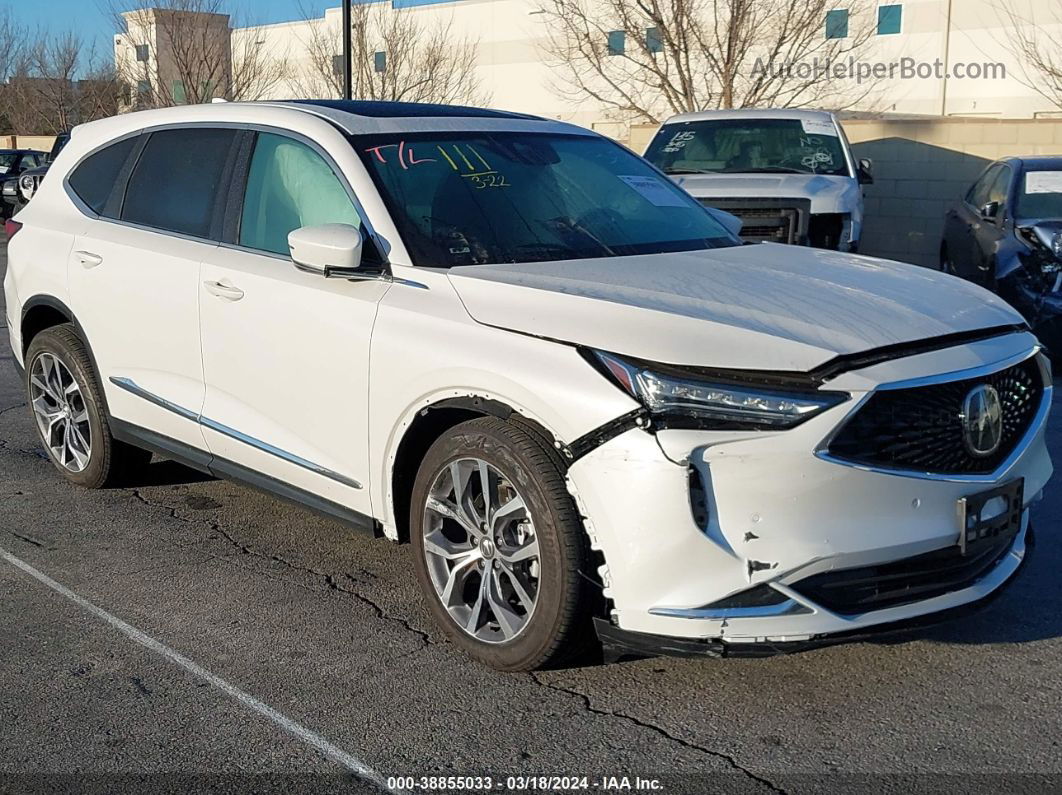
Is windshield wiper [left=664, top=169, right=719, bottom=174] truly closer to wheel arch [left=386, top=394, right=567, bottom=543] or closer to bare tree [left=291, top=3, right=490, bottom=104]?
wheel arch [left=386, top=394, right=567, bottom=543]

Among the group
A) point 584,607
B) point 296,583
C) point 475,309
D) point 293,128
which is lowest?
point 296,583

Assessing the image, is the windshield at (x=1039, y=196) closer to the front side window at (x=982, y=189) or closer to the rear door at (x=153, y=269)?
the front side window at (x=982, y=189)

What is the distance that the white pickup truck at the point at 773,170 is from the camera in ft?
31.8

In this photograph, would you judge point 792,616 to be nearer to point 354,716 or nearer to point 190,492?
point 354,716

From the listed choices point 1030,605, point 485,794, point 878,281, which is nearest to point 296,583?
point 485,794

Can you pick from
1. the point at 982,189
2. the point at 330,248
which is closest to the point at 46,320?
the point at 330,248

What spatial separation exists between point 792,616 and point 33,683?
2.40m

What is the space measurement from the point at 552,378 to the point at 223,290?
5.97 ft

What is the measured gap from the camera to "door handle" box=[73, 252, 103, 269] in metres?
5.70

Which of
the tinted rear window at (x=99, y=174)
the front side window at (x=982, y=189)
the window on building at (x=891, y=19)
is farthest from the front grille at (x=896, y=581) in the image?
the window on building at (x=891, y=19)

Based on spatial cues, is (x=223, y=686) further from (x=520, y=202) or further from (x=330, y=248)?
(x=520, y=202)

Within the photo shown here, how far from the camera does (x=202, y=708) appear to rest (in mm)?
3822

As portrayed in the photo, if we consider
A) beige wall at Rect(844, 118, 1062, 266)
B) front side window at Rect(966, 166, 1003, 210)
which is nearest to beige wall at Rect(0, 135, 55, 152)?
beige wall at Rect(844, 118, 1062, 266)

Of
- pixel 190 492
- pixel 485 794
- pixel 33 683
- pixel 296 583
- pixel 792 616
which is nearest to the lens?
pixel 485 794
